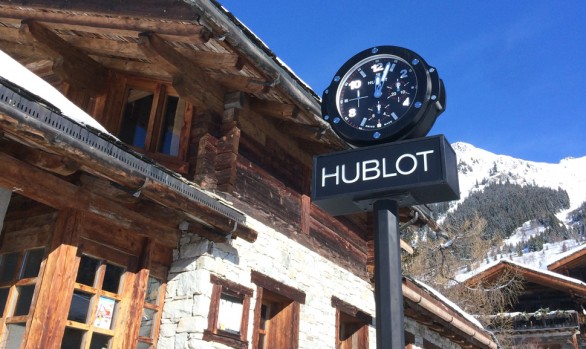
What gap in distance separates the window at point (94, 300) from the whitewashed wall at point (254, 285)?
71 cm

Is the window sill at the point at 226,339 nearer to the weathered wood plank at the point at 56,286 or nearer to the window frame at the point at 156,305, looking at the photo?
the window frame at the point at 156,305

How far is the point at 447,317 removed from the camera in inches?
448

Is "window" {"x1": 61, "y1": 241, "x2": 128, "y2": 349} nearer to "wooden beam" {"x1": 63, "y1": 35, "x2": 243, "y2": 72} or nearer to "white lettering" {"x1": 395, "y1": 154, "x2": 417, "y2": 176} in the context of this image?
"wooden beam" {"x1": 63, "y1": 35, "x2": 243, "y2": 72}

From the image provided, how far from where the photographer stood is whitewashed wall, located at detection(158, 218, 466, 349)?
6.20 meters

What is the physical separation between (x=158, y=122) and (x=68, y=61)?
1.31m

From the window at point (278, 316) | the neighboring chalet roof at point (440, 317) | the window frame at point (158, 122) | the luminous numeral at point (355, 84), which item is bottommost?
the window at point (278, 316)

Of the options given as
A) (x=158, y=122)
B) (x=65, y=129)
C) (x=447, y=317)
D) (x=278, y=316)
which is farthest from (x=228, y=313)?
(x=447, y=317)

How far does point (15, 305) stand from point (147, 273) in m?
1.32

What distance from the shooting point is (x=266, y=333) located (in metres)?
7.69

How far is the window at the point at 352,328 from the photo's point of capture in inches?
360

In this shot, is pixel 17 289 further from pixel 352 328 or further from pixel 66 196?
pixel 352 328

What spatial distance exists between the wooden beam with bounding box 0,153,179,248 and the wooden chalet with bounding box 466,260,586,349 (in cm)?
1922

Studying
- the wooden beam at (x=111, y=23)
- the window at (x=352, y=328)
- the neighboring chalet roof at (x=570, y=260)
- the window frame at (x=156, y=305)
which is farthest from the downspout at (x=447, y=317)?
the neighboring chalet roof at (x=570, y=260)

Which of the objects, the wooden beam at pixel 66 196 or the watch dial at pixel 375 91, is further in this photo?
the wooden beam at pixel 66 196
